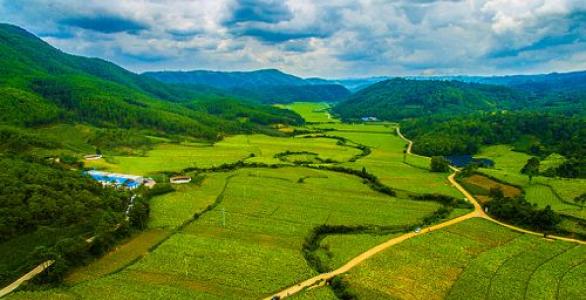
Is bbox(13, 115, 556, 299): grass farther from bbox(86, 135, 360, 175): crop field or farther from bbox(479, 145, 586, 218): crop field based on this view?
bbox(479, 145, 586, 218): crop field

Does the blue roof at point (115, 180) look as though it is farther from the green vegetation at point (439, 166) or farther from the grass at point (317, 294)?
the green vegetation at point (439, 166)

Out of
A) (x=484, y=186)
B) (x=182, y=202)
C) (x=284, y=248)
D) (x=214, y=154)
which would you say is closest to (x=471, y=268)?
(x=284, y=248)

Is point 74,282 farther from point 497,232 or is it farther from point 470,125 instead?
point 470,125

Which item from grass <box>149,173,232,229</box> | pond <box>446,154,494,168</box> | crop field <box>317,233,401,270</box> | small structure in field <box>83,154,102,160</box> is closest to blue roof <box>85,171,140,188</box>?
grass <box>149,173,232,229</box>

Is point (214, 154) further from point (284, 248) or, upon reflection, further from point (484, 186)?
point (284, 248)

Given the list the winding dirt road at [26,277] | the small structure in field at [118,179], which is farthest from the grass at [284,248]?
the small structure in field at [118,179]
